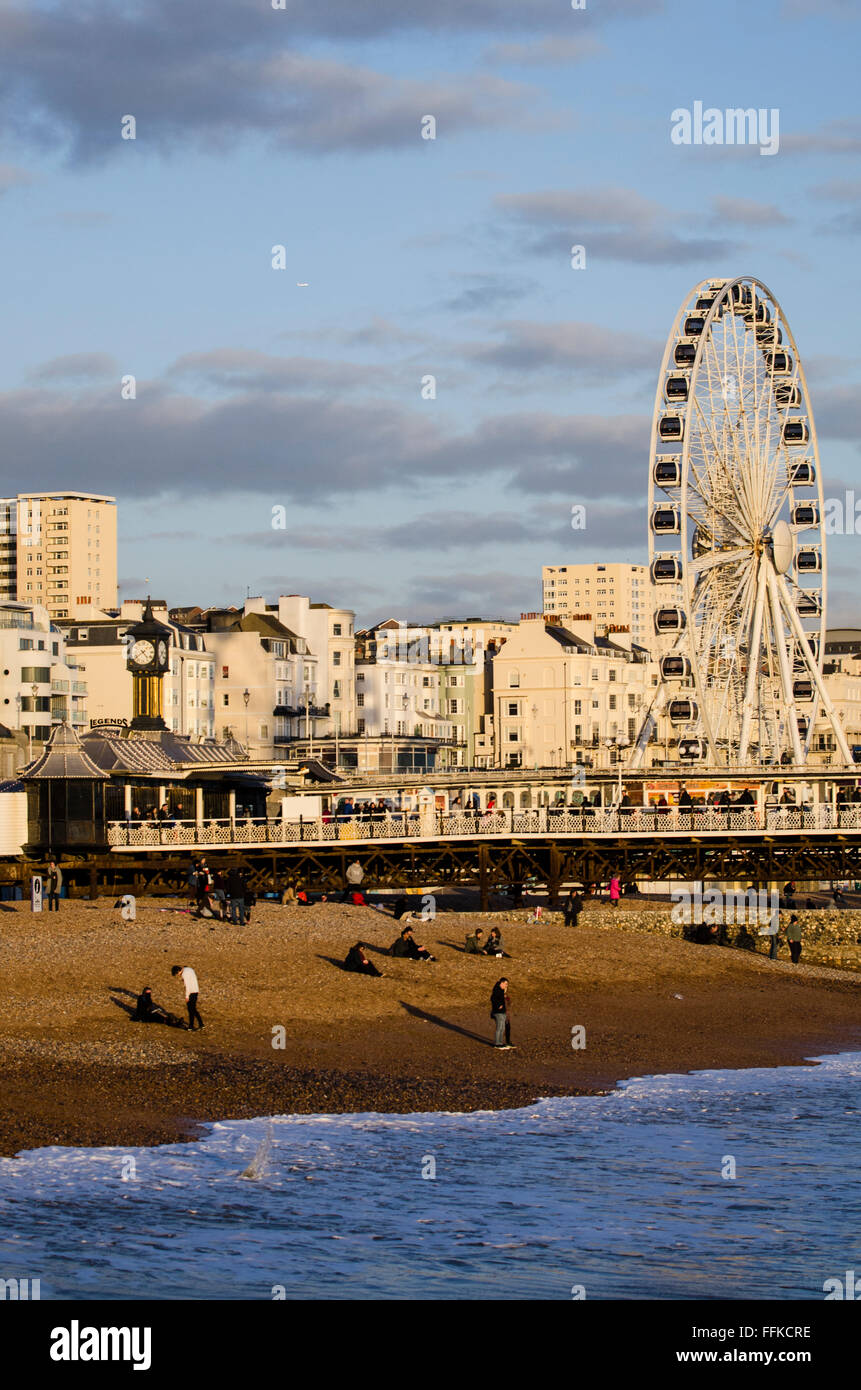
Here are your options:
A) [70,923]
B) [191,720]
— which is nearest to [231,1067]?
[70,923]

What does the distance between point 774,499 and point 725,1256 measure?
69081mm

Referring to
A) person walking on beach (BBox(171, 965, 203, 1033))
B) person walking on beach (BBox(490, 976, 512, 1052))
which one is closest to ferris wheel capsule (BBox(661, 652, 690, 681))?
person walking on beach (BBox(490, 976, 512, 1052))

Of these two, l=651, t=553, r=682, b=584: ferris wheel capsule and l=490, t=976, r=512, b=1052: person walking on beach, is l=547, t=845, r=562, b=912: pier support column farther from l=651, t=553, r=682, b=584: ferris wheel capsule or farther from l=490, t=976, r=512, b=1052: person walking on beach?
l=651, t=553, r=682, b=584: ferris wheel capsule

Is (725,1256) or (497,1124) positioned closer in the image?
(725,1256)

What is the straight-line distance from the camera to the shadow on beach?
38.9 metres

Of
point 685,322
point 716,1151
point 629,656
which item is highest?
point 685,322

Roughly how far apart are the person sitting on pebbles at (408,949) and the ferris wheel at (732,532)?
3956cm

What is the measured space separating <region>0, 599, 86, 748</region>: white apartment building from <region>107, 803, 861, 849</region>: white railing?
45064mm

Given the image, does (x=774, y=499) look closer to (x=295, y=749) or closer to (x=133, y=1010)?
(x=295, y=749)

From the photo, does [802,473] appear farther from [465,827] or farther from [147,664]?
[465,827]

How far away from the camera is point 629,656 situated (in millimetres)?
151750

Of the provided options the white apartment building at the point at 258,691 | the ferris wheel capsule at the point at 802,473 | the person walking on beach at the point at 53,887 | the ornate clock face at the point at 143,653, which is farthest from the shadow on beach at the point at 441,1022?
the white apartment building at the point at 258,691

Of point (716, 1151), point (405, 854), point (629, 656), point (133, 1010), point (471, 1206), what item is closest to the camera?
point (471, 1206)

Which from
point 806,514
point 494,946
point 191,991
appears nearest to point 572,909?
point 494,946
